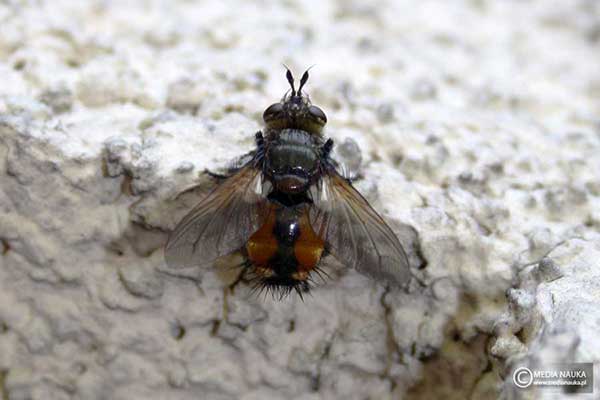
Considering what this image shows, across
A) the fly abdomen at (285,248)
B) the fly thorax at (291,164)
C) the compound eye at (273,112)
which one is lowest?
the fly abdomen at (285,248)

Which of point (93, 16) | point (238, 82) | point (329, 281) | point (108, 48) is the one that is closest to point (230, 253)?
point (329, 281)

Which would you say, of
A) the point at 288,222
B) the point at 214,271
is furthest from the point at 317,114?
the point at 214,271

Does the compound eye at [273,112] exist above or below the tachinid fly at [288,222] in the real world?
above

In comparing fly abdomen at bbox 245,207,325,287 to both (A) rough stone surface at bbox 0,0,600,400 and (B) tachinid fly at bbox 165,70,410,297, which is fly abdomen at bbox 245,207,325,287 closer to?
(B) tachinid fly at bbox 165,70,410,297

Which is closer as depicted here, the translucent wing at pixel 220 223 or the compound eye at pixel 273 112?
the translucent wing at pixel 220 223

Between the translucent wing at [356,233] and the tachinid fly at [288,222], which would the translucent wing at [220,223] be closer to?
the tachinid fly at [288,222]

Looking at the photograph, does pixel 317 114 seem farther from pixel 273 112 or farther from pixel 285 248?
pixel 285 248

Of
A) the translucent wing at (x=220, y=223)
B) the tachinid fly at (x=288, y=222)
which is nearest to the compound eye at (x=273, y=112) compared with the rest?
the tachinid fly at (x=288, y=222)
